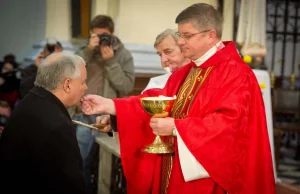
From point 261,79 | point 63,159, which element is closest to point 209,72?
point 63,159

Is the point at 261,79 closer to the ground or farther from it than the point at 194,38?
closer to the ground

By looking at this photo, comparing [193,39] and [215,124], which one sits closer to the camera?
[215,124]

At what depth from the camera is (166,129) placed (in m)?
2.81

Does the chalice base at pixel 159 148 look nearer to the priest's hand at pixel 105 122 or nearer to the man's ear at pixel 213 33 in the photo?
the priest's hand at pixel 105 122

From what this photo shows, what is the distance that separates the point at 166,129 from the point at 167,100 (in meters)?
0.16

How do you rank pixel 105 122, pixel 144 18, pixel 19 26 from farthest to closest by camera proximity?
1. pixel 19 26
2. pixel 144 18
3. pixel 105 122

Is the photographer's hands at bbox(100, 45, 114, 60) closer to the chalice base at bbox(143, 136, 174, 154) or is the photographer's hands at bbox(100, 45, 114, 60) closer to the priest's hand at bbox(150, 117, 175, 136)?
the chalice base at bbox(143, 136, 174, 154)

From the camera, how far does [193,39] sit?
2.92 m

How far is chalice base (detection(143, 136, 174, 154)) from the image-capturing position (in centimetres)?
295

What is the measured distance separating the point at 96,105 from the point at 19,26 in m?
7.00

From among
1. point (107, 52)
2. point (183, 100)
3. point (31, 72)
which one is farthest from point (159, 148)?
point (31, 72)

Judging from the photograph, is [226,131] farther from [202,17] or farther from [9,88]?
[9,88]

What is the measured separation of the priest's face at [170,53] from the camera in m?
3.73

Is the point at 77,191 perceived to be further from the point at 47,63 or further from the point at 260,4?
the point at 260,4
